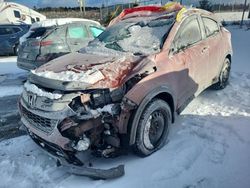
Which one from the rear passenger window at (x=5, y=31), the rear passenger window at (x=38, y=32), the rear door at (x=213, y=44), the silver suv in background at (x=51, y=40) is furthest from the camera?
the rear passenger window at (x=5, y=31)

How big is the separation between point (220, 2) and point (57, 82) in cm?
2141

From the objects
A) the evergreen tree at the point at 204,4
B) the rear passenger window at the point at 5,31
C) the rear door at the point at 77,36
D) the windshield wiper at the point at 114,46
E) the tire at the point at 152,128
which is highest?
the evergreen tree at the point at 204,4

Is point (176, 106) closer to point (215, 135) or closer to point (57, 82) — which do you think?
point (215, 135)

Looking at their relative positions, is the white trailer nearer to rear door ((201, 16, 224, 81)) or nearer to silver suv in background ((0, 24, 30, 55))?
silver suv in background ((0, 24, 30, 55))

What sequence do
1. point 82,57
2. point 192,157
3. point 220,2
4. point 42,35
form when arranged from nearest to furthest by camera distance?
point 192,157 < point 82,57 < point 42,35 < point 220,2

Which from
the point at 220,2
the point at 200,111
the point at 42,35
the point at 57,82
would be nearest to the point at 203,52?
the point at 200,111

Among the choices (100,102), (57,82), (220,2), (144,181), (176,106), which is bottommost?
(144,181)

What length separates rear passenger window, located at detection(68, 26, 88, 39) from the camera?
8.08 m

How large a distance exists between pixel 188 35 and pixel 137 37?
0.84 meters

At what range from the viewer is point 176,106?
409 centimetres

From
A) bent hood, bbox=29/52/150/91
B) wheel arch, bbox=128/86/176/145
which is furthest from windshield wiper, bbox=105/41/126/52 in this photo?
wheel arch, bbox=128/86/176/145

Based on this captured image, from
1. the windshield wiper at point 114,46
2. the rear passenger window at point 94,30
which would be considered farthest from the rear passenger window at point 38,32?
the windshield wiper at point 114,46

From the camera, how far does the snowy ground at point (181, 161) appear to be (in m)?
3.25

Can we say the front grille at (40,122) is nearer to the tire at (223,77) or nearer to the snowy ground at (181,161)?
the snowy ground at (181,161)
